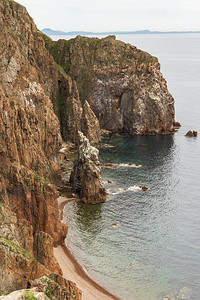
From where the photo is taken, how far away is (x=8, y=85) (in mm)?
106188

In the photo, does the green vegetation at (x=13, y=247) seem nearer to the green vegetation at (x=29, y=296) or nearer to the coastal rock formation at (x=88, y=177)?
the green vegetation at (x=29, y=296)

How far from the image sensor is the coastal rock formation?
95.7 meters

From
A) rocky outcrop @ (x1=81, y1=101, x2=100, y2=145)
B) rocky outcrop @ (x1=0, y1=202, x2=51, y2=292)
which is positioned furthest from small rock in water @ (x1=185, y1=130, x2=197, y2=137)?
rocky outcrop @ (x1=0, y1=202, x2=51, y2=292)

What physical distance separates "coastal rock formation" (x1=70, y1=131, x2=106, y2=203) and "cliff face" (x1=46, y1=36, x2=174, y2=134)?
71.6m

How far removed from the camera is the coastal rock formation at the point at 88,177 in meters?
95.7

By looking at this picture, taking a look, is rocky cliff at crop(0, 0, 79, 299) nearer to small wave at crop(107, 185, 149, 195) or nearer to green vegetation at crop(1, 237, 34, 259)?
green vegetation at crop(1, 237, 34, 259)

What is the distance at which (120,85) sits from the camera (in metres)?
173

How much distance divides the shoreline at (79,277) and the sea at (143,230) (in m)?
1.26

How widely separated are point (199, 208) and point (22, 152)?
156 feet

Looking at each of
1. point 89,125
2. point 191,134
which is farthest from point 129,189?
point 191,134

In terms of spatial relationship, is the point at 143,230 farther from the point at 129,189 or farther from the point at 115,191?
the point at 129,189

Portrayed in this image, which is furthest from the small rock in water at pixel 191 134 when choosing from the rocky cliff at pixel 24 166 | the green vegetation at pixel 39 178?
the green vegetation at pixel 39 178

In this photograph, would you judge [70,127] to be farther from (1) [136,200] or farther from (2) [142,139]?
(1) [136,200]

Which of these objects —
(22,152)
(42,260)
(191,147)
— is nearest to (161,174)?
(191,147)
